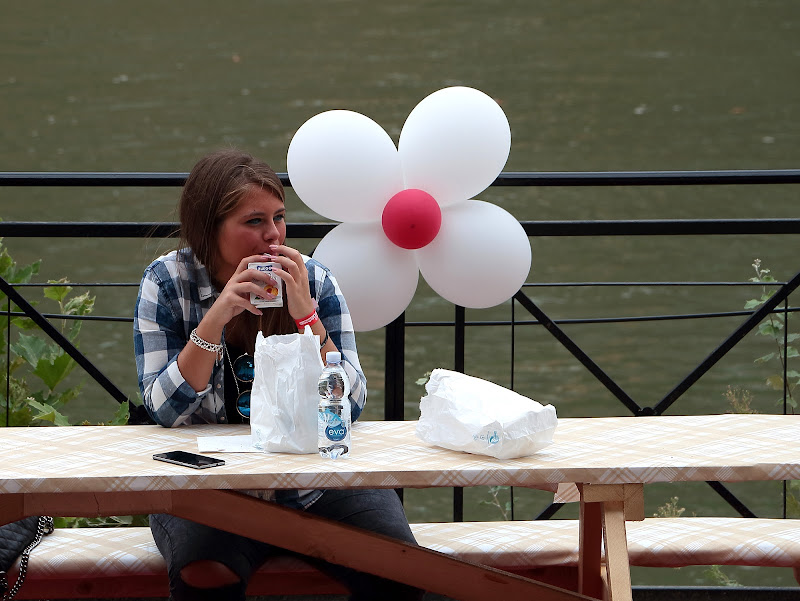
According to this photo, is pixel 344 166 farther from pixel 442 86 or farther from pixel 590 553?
pixel 442 86

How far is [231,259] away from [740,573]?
2.61m

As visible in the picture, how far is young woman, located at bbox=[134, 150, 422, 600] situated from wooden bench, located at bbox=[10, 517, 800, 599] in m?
0.07

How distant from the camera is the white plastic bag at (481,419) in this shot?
1.72m

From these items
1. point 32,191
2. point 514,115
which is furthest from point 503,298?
point 514,115

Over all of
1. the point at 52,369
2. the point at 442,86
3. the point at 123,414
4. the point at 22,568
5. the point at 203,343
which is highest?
the point at 442,86

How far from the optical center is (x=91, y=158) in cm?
997

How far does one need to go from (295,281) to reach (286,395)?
0.97ft

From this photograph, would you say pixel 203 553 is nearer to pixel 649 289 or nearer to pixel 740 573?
pixel 740 573

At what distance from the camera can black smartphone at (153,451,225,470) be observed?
65.8 inches

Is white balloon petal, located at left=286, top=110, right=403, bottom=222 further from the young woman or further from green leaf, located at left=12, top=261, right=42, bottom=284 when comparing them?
green leaf, located at left=12, top=261, right=42, bottom=284

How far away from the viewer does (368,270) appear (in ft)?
8.27

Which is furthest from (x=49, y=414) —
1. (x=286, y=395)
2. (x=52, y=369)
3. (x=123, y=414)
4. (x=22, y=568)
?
(x=286, y=395)

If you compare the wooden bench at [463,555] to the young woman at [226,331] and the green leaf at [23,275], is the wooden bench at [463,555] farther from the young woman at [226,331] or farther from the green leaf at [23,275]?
the green leaf at [23,275]

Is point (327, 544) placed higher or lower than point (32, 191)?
lower
